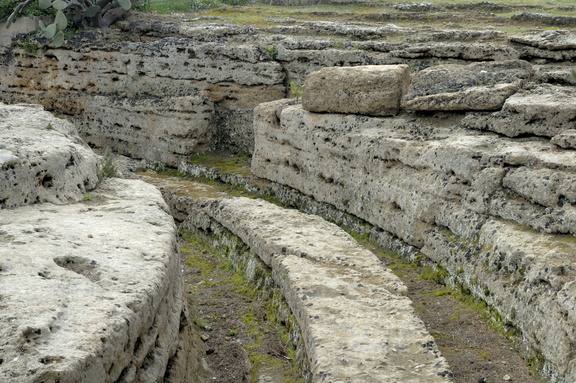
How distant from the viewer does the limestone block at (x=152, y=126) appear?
13.6 metres

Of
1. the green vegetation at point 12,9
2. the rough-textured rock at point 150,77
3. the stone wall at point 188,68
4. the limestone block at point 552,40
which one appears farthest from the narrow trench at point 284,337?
the green vegetation at point 12,9

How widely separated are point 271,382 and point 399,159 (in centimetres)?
351

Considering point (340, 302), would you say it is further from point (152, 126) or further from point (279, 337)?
point (152, 126)

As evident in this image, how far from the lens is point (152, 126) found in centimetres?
1423

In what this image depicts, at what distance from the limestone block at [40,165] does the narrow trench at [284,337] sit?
1762mm

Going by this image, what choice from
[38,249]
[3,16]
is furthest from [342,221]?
[3,16]

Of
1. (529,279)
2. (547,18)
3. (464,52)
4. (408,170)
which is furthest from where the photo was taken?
(547,18)

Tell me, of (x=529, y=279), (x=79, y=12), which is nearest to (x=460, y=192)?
(x=529, y=279)

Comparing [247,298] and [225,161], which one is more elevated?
[225,161]

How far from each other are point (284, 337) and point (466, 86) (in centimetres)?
389

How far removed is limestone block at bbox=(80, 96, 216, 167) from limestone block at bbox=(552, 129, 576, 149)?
7894 millimetres

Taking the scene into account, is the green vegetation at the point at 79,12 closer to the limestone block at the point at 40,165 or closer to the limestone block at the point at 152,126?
the limestone block at the point at 152,126

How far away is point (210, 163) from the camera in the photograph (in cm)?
1313

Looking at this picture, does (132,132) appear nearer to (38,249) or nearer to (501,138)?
(501,138)
